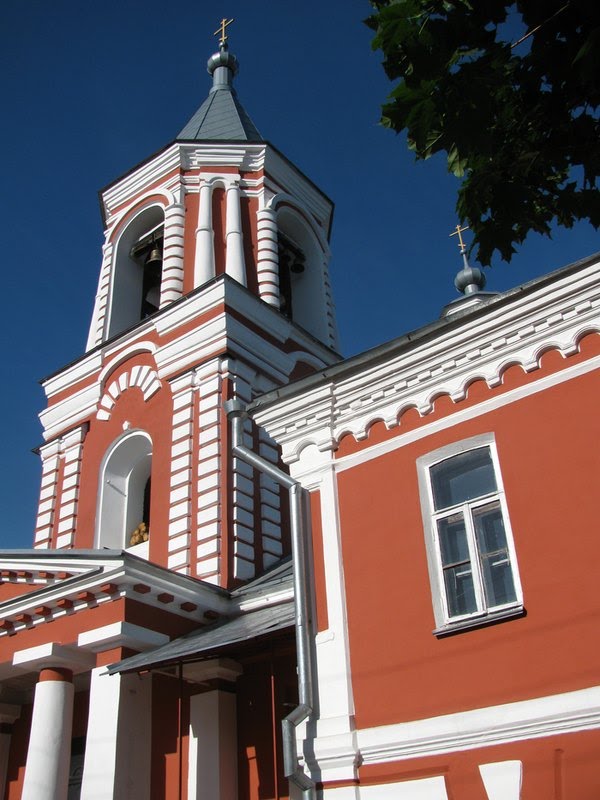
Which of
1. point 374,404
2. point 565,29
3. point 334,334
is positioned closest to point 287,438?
point 374,404

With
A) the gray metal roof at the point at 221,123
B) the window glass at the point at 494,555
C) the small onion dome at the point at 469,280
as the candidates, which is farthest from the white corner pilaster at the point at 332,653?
the gray metal roof at the point at 221,123

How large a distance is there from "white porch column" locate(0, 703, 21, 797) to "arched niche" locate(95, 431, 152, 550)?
2890 millimetres

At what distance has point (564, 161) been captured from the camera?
4473 millimetres

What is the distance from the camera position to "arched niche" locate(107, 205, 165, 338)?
16141mm

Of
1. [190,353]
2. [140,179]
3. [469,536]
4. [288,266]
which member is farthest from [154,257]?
[469,536]

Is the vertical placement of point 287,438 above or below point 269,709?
above

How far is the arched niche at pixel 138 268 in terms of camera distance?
16.1 m

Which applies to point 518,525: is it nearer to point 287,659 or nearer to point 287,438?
point 287,438

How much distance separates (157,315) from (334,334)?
3676mm

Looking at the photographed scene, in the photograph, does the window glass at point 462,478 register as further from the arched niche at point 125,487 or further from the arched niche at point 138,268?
the arched niche at point 138,268

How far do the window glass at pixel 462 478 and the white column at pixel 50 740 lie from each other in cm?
453

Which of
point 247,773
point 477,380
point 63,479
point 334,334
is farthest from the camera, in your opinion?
point 334,334

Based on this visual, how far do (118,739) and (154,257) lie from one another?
989 cm

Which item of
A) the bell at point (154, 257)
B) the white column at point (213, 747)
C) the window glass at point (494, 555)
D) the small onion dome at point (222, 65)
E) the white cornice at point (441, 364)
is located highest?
the small onion dome at point (222, 65)
